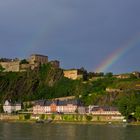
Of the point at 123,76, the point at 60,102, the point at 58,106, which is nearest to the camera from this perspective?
the point at 58,106

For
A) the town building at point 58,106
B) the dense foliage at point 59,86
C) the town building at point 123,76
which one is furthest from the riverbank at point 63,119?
the town building at point 123,76

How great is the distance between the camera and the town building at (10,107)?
103875 millimetres

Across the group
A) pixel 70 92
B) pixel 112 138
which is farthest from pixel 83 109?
pixel 112 138

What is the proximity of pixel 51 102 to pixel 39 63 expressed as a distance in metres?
24.1

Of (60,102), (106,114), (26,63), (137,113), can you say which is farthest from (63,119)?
(26,63)

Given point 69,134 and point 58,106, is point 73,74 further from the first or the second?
point 69,134

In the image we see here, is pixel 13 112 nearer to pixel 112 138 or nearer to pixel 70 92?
pixel 70 92

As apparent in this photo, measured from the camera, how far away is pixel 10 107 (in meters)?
106

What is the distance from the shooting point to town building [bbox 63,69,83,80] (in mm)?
115037

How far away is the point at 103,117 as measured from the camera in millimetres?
85000

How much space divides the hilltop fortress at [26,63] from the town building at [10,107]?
52.6 ft

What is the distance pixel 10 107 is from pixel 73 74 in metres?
19.0

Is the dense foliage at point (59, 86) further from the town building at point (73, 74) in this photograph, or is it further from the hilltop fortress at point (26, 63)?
the hilltop fortress at point (26, 63)

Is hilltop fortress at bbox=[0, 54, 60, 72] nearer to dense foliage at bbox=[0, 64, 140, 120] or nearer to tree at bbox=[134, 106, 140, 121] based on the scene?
dense foliage at bbox=[0, 64, 140, 120]
